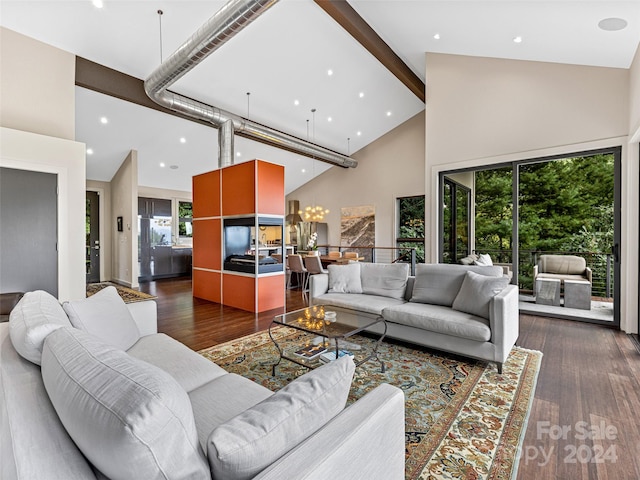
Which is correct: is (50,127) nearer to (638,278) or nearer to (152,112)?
(152,112)

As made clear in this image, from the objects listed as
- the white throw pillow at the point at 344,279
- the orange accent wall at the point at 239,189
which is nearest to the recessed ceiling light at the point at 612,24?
the white throw pillow at the point at 344,279

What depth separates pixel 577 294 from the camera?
15.1 feet

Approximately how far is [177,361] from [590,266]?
5487 millimetres

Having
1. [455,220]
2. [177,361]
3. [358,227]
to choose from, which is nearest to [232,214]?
[177,361]

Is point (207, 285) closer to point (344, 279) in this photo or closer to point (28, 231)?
point (28, 231)

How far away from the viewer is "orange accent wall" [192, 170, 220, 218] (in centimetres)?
568

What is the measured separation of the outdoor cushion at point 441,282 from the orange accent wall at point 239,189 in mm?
2729

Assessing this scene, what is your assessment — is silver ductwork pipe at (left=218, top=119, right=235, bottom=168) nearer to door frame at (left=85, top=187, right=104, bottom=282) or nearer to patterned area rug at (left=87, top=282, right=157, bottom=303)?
patterned area rug at (left=87, top=282, right=157, bottom=303)

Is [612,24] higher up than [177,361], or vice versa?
[612,24]

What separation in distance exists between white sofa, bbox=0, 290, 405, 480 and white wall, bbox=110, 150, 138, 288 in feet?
21.7

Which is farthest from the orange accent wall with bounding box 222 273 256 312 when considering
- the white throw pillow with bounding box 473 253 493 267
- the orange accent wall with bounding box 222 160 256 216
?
the white throw pillow with bounding box 473 253 493 267

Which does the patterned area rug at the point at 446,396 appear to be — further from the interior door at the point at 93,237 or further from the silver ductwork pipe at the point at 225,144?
the interior door at the point at 93,237

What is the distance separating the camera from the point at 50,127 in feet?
14.0

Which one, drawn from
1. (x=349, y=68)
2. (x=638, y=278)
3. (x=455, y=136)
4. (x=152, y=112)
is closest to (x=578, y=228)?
(x=638, y=278)
